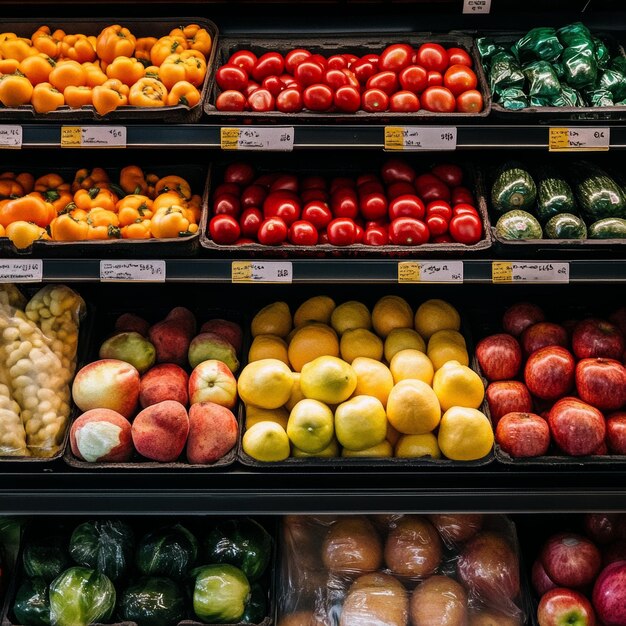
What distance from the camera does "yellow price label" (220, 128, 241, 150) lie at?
5.86 ft

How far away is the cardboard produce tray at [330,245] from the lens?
184 centimetres

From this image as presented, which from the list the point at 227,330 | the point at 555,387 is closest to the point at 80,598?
the point at 227,330

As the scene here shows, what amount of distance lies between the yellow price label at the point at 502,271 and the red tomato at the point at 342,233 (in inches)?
15.9

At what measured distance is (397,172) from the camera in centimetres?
208

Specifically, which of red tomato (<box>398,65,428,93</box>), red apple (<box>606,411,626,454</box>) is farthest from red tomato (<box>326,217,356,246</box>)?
red apple (<box>606,411,626,454</box>)

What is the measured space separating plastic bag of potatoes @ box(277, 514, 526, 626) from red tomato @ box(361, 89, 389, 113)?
121cm

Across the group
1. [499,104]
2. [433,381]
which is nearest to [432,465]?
[433,381]

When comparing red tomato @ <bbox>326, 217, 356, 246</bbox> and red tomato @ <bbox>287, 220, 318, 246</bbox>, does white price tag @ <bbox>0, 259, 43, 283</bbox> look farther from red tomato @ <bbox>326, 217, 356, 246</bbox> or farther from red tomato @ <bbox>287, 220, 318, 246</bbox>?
red tomato @ <bbox>326, 217, 356, 246</bbox>

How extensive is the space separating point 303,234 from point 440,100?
55 centimetres

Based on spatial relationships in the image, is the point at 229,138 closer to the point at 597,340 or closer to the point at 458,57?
the point at 458,57

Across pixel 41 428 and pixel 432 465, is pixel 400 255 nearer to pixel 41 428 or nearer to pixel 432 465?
pixel 432 465

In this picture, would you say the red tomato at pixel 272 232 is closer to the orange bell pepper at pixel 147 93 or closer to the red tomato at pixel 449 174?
the orange bell pepper at pixel 147 93

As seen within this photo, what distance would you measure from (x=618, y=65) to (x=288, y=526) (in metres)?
1.76

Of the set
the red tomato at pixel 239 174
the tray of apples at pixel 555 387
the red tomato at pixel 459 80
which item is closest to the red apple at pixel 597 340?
the tray of apples at pixel 555 387
